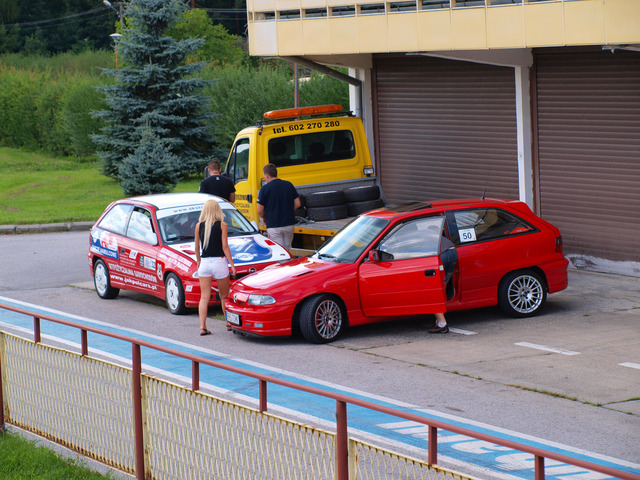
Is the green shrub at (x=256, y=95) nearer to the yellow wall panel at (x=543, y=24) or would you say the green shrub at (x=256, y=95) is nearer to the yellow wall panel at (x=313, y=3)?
the yellow wall panel at (x=313, y=3)

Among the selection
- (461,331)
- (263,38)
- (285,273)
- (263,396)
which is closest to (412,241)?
(461,331)

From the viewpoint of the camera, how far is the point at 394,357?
10.5m

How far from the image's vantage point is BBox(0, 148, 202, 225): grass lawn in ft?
82.3

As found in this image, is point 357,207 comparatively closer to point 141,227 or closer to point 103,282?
point 141,227

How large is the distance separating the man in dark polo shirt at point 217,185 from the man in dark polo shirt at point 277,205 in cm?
151

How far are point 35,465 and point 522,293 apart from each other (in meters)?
6.81

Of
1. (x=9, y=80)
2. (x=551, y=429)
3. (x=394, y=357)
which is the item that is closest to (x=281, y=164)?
(x=394, y=357)

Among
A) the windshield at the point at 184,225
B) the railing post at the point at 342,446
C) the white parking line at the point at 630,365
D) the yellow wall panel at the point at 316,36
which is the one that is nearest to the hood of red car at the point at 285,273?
the windshield at the point at 184,225

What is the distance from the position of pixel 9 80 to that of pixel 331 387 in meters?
40.5

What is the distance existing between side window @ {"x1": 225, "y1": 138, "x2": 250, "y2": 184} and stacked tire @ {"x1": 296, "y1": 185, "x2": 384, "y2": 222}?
1.53 meters

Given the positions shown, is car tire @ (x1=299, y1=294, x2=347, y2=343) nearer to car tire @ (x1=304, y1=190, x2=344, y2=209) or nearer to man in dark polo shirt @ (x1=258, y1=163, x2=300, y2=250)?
man in dark polo shirt @ (x1=258, y1=163, x2=300, y2=250)

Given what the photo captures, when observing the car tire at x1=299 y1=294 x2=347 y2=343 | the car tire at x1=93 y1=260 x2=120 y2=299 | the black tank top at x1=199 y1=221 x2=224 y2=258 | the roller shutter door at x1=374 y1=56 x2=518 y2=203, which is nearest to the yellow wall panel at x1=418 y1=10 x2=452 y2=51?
the roller shutter door at x1=374 y1=56 x2=518 y2=203

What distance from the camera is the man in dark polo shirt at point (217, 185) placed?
15562 mm

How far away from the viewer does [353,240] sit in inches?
463
